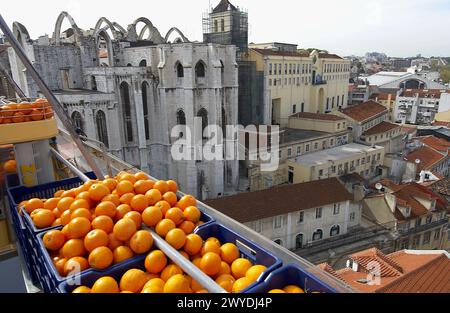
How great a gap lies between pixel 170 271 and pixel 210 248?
1.36 ft

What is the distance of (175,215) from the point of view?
3416mm

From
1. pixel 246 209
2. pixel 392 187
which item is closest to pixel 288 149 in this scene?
pixel 392 187

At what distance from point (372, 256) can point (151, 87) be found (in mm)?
16984

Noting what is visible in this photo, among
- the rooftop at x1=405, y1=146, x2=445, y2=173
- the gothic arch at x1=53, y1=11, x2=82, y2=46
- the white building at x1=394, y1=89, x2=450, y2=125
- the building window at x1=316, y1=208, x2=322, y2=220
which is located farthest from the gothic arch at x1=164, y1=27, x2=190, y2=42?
the white building at x1=394, y1=89, x2=450, y2=125

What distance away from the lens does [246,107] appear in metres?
32.3

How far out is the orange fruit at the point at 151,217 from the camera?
3365 mm

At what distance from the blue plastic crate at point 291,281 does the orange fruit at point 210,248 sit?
65 centimetres

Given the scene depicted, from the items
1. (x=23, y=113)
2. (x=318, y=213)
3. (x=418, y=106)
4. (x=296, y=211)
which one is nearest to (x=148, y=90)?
(x=296, y=211)

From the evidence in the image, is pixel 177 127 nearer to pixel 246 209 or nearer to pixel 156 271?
pixel 246 209

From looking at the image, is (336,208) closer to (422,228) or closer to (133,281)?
(422,228)

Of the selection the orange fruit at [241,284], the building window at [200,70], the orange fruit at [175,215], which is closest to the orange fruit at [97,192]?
the orange fruit at [175,215]

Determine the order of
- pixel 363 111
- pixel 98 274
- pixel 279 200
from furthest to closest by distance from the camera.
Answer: pixel 363 111 → pixel 279 200 → pixel 98 274

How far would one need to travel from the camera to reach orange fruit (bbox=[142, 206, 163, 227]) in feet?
11.0

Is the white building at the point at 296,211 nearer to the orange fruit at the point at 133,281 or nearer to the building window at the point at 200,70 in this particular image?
the building window at the point at 200,70
